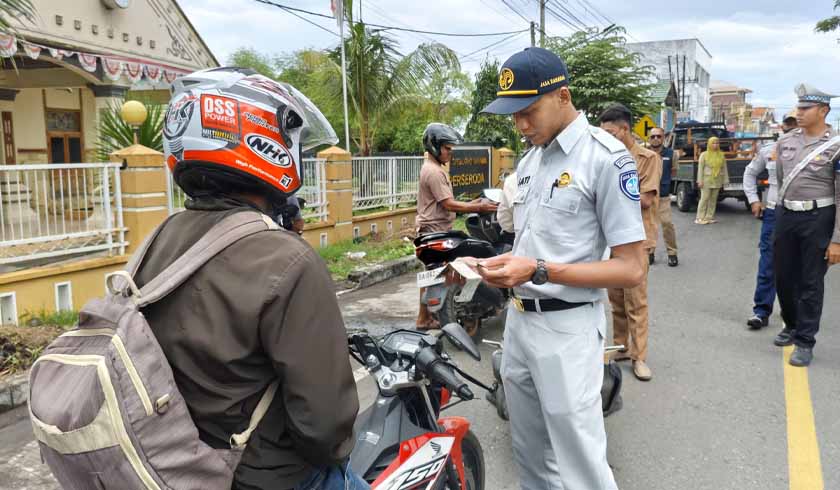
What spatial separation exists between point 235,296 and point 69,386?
373 mm

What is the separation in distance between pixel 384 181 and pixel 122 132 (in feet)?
17.4

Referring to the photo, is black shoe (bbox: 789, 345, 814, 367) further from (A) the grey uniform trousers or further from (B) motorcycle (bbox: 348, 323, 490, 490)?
A: (B) motorcycle (bbox: 348, 323, 490, 490)

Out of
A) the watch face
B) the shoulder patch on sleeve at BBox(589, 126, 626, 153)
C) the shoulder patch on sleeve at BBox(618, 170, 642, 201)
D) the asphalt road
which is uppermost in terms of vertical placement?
the watch face

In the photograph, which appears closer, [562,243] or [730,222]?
[562,243]

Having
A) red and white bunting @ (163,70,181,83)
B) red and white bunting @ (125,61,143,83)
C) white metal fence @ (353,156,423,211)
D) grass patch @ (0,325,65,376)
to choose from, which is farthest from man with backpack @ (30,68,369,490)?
red and white bunting @ (163,70,181,83)

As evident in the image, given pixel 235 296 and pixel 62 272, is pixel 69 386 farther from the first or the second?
pixel 62 272

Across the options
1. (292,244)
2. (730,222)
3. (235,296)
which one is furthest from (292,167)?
(730,222)

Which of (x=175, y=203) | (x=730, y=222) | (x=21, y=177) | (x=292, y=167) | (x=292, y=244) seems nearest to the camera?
(x=292, y=244)

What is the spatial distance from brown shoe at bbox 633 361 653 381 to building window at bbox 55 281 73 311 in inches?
201

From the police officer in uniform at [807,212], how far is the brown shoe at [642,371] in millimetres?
1216

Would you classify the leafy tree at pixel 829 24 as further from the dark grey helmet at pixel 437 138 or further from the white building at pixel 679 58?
the white building at pixel 679 58

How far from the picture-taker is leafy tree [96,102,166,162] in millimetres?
7082

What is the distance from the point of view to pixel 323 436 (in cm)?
148

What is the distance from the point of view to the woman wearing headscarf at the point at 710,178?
13.9 m
